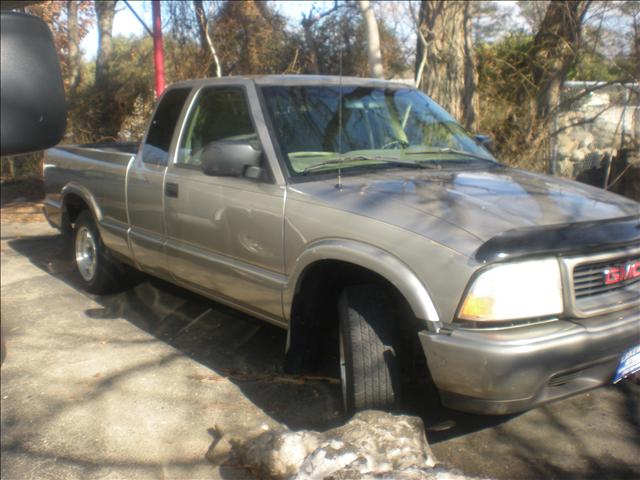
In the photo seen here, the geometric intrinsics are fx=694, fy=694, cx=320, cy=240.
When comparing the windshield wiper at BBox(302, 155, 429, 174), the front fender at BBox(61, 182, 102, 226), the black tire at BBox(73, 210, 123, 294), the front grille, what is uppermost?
the windshield wiper at BBox(302, 155, 429, 174)

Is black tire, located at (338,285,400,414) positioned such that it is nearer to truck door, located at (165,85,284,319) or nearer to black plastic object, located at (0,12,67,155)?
truck door, located at (165,85,284,319)

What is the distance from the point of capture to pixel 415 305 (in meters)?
2.97

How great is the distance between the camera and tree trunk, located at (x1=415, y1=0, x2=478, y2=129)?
26.3 ft

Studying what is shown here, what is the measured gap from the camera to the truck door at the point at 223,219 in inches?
152

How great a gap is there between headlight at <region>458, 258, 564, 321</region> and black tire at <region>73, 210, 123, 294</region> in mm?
3936

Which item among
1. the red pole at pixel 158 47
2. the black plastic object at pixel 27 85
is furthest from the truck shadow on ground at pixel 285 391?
the red pole at pixel 158 47

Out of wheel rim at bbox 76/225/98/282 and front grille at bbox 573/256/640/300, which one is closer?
front grille at bbox 573/256/640/300

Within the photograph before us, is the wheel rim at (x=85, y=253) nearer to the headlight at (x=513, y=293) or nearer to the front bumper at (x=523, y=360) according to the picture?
the front bumper at (x=523, y=360)

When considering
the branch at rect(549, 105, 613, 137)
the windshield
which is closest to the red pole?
the branch at rect(549, 105, 613, 137)

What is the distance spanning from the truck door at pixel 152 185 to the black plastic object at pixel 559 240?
2.67 meters

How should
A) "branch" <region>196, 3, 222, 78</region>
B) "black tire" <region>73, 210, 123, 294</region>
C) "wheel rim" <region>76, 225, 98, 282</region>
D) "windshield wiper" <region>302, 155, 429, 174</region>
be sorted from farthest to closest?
"branch" <region>196, 3, 222, 78</region> < "wheel rim" <region>76, 225, 98, 282</region> < "black tire" <region>73, 210, 123, 294</region> < "windshield wiper" <region>302, 155, 429, 174</region>

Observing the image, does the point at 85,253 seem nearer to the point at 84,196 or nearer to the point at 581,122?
the point at 84,196

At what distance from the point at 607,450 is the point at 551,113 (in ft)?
16.7

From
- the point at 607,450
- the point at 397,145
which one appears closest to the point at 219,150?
the point at 397,145
